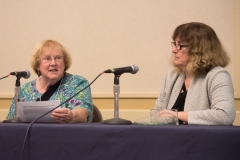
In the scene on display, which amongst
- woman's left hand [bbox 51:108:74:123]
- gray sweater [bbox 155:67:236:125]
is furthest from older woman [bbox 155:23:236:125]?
woman's left hand [bbox 51:108:74:123]

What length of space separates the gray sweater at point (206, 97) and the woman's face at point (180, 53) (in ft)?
0.46

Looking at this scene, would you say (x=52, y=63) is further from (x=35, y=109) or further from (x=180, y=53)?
(x=180, y=53)

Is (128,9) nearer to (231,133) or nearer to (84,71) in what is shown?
(84,71)

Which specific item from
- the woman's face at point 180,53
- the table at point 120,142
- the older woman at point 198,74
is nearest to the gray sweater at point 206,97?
the older woman at point 198,74

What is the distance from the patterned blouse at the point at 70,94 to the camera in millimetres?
2863

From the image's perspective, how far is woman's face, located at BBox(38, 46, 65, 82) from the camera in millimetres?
3027

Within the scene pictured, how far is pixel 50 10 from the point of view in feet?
13.8

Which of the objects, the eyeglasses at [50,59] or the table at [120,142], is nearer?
the table at [120,142]

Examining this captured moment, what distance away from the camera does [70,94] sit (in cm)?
297

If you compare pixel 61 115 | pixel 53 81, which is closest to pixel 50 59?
pixel 53 81

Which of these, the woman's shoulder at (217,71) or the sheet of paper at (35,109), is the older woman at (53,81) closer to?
the sheet of paper at (35,109)

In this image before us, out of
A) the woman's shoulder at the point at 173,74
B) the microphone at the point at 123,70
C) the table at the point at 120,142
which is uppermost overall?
the microphone at the point at 123,70

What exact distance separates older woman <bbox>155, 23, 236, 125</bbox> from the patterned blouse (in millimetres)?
536

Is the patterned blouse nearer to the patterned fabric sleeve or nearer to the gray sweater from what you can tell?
the patterned fabric sleeve
